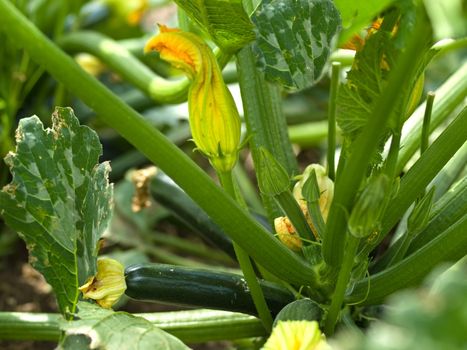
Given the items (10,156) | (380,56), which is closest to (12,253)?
(10,156)

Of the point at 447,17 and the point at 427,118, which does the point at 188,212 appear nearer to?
the point at 427,118

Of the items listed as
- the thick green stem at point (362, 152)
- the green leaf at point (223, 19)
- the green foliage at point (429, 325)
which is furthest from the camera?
the green leaf at point (223, 19)

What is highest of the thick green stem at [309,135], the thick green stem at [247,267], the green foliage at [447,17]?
the green foliage at [447,17]

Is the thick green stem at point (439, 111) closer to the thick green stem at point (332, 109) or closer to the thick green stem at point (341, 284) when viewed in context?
the thick green stem at point (332, 109)

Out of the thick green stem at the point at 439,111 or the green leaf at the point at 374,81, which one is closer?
the green leaf at the point at 374,81

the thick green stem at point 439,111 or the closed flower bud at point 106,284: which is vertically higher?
the thick green stem at point 439,111

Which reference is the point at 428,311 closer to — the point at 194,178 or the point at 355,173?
the point at 355,173

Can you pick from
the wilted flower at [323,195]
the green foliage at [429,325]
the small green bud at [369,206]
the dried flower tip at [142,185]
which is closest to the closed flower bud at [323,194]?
the wilted flower at [323,195]
